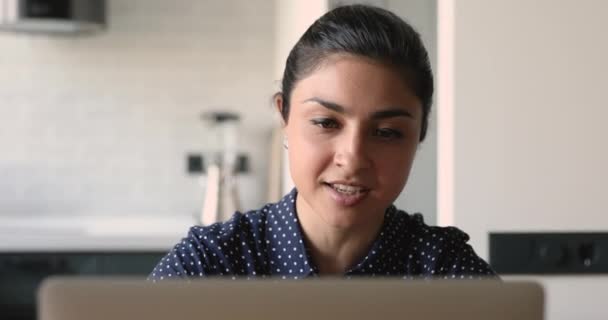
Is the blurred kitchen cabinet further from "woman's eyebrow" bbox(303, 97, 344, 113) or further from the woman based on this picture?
"woman's eyebrow" bbox(303, 97, 344, 113)

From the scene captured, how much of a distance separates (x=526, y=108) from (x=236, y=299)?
4.23 feet

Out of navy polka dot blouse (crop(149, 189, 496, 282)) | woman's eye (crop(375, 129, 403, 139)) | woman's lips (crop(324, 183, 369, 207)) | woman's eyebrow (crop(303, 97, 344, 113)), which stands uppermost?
woman's eyebrow (crop(303, 97, 344, 113))

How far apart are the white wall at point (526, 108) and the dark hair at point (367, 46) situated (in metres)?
0.53

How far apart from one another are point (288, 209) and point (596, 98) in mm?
778

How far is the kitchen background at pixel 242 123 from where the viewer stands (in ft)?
6.53

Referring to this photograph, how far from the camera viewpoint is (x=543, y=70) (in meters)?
1.99

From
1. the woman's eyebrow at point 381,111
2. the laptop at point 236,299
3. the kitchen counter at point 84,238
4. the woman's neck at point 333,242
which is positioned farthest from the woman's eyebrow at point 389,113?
the kitchen counter at point 84,238

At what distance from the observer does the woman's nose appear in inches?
51.2

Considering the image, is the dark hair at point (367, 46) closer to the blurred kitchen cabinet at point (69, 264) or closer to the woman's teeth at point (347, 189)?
the woman's teeth at point (347, 189)

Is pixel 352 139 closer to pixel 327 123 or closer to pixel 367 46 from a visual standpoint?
pixel 327 123

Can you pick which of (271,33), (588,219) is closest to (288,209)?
(588,219)

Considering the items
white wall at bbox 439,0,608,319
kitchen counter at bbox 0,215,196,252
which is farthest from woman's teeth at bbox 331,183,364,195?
kitchen counter at bbox 0,215,196,252

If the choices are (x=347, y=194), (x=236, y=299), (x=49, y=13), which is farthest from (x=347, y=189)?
(x=49, y=13)

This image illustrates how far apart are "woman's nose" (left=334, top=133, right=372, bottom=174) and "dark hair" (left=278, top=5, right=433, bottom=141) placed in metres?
0.13
